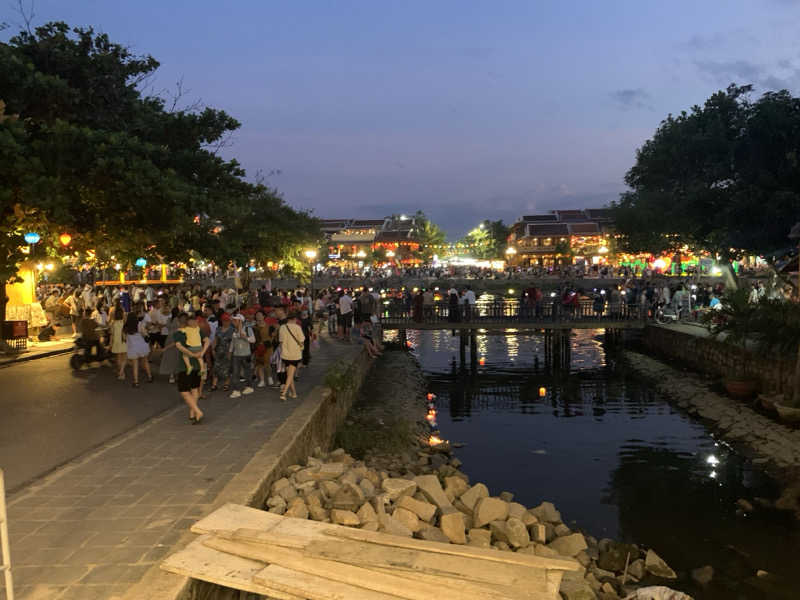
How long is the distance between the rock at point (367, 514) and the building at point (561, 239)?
3371 inches

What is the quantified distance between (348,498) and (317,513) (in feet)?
1.68

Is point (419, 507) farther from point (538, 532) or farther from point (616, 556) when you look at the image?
point (616, 556)

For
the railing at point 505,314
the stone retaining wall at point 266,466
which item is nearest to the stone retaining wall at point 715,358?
the railing at point 505,314

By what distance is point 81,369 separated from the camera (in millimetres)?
15609

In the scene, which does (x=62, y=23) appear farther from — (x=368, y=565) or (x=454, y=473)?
(x=368, y=565)

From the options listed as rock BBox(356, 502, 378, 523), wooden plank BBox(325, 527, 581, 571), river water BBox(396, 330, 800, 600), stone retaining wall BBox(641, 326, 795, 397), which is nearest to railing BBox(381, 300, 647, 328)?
stone retaining wall BBox(641, 326, 795, 397)

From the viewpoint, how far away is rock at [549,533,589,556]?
26.3ft

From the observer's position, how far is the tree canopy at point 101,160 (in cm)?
1347

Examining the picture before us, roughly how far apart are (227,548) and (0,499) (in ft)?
7.45

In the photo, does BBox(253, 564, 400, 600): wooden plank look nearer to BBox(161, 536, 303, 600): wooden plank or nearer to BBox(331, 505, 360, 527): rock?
BBox(161, 536, 303, 600): wooden plank

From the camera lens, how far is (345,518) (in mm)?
6750

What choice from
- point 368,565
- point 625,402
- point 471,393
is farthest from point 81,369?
point 625,402

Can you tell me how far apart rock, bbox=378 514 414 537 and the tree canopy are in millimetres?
9661

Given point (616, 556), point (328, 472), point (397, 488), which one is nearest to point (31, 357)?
point (328, 472)
